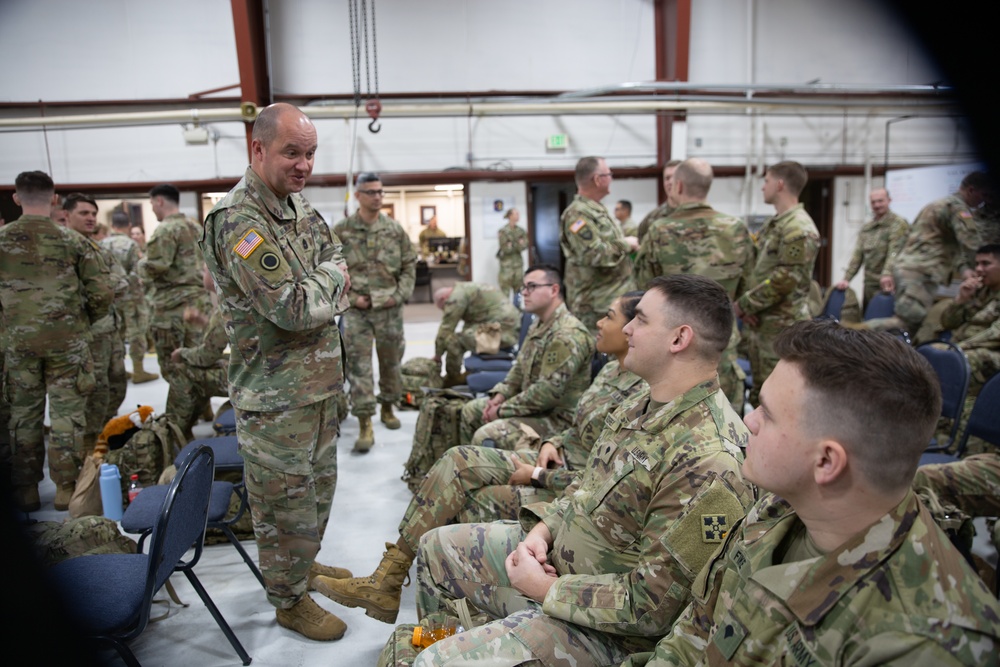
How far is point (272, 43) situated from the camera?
8148 millimetres

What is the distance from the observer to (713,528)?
4.14ft

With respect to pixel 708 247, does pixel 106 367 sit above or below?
below

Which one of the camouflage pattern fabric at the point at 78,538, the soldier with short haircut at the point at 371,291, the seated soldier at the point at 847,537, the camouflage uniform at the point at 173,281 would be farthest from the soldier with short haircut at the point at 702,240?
the camouflage uniform at the point at 173,281

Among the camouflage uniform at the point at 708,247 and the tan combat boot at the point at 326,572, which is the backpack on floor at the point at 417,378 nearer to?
the camouflage uniform at the point at 708,247

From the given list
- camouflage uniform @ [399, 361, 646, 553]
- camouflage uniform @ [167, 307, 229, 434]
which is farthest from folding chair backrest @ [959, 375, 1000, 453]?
camouflage uniform @ [167, 307, 229, 434]

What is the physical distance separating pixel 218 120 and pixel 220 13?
4.58 feet

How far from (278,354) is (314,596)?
1.07 m

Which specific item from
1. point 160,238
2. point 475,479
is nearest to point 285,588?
point 475,479

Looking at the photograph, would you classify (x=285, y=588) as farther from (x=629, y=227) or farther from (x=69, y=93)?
(x=69, y=93)

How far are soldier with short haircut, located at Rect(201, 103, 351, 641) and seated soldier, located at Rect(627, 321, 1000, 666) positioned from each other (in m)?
1.46

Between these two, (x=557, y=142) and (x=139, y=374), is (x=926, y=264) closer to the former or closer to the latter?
(x=557, y=142)

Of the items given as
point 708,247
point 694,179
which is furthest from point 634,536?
point 694,179

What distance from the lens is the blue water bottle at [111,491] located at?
9.84 ft

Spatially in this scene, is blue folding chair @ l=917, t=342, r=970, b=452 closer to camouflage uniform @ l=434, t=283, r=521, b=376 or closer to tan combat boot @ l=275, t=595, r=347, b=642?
tan combat boot @ l=275, t=595, r=347, b=642
